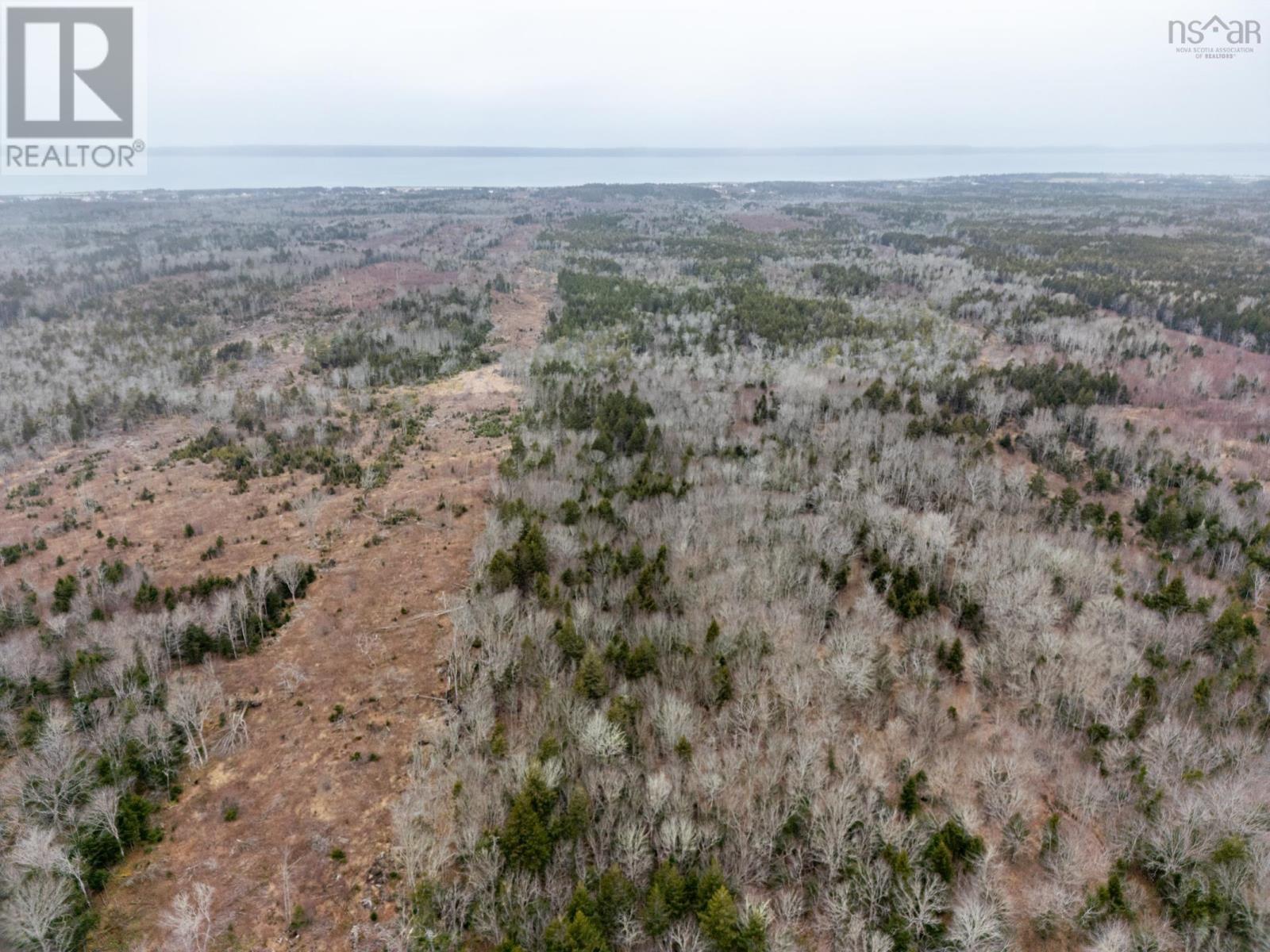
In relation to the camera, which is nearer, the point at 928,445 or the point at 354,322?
the point at 928,445

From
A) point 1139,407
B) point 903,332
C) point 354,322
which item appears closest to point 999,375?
point 1139,407

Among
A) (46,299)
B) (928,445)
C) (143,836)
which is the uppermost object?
(46,299)

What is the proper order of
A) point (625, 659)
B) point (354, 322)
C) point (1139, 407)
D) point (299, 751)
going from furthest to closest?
point (354, 322), point (1139, 407), point (625, 659), point (299, 751)

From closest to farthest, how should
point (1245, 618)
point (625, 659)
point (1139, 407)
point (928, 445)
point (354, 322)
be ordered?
point (625, 659) < point (1245, 618) < point (928, 445) < point (1139, 407) < point (354, 322)

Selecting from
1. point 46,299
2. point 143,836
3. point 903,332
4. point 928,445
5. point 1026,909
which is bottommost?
point 1026,909

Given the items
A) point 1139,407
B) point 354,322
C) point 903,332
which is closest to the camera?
point 1139,407

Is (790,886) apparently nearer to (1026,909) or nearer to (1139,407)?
(1026,909)

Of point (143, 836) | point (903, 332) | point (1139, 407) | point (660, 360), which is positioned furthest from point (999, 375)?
point (143, 836)

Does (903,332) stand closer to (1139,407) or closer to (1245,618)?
(1139,407)

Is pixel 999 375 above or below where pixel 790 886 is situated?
above
